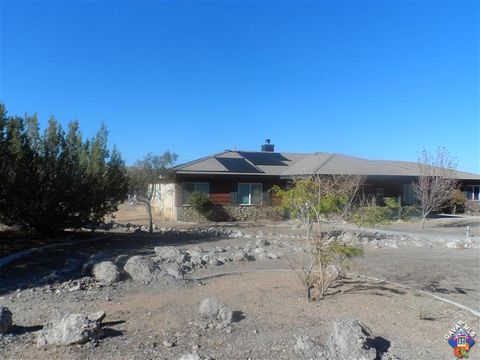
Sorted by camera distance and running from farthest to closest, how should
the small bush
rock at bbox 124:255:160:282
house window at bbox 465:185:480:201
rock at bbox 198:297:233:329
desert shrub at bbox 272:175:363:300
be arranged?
1. house window at bbox 465:185:480:201
2. rock at bbox 124:255:160:282
3. the small bush
4. desert shrub at bbox 272:175:363:300
5. rock at bbox 198:297:233:329

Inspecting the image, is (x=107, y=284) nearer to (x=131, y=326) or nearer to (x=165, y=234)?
(x=131, y=326)

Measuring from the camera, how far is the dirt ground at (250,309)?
5.44 metres

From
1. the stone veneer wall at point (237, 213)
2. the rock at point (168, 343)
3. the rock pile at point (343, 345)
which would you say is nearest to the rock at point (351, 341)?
the rock pile at point (343, 345)

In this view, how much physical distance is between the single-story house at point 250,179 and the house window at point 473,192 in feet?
24.5

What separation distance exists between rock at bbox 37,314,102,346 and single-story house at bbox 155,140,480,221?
64.4ft

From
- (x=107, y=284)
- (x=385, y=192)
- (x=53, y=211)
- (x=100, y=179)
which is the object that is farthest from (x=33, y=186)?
(x=385, y=192)

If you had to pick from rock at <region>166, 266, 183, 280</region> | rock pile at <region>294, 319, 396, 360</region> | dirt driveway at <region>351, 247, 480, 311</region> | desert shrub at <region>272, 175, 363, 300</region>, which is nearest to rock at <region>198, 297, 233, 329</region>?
rock pile at <region>294, 319, 396, 360</region>

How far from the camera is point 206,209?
27.0 meters

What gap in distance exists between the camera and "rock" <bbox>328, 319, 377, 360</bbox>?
516 cm

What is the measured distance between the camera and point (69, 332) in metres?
5.30

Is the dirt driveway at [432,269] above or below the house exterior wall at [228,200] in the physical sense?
below

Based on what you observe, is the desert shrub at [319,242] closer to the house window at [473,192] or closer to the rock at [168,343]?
the rock at [168,343]

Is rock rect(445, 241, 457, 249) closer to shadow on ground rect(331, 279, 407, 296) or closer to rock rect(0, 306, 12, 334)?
shadow on ground rect(331, 279, 407, 296)

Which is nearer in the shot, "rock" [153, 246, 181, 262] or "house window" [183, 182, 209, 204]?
"rock" [153, 246, 181, 262]
